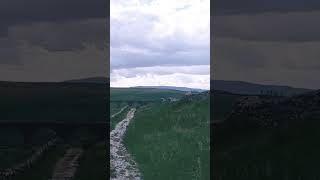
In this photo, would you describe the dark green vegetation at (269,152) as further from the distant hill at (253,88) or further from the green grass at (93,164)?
the green grass at (93,164)

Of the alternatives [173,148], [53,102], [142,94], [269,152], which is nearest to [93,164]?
[53,102]

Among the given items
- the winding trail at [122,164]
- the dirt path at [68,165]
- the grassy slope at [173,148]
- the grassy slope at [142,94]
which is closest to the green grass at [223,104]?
the grassy slope at [173,148]

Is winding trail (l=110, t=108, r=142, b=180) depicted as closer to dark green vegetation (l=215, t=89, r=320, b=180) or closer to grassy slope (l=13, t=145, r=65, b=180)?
grassy slope (l=13, t=145, r=65, b=180)

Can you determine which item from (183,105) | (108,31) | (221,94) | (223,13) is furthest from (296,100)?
(183,105)

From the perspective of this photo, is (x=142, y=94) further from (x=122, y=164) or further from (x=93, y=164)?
(x=93, y=164)

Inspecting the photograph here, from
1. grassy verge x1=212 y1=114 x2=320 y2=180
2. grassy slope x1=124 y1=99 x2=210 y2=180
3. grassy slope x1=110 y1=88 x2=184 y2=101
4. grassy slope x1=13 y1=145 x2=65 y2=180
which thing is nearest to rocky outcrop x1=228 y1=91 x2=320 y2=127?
grassy verge x1=212 y1=114 x2=320 y2=180
